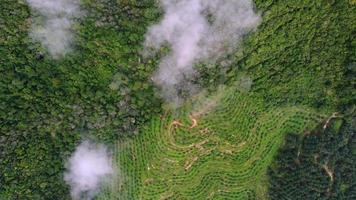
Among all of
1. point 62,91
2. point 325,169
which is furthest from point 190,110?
point 325,169

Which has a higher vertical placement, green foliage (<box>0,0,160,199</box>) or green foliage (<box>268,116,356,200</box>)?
green foliage (<box>0,0,160,199</box>)

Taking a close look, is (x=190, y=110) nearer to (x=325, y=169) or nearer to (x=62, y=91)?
(x=62, y=91)

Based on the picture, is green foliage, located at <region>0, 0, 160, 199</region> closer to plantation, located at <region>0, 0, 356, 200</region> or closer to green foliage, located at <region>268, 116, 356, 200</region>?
plantation, located at <region>0, 0, 356, 200</region>

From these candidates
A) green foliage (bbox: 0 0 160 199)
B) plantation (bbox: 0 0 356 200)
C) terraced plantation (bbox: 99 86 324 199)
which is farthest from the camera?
terraced plantation (bbox: 99 86 324 199)

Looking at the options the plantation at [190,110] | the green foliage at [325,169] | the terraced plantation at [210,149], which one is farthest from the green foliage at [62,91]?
the green foliage at [325,169]

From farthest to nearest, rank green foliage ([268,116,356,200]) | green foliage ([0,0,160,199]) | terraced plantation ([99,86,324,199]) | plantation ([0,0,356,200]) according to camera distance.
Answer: green foliage ([268,116,356,200]) → terraced plantation ([99,86,324,199]) → plantation ([0,0,356,200]) → green foliage ([0,0,160,199])

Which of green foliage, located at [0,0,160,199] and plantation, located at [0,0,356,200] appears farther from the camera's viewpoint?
plantation, located at [0,0,356,200]

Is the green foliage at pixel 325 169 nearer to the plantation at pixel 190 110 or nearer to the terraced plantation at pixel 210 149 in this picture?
the plantation at pixel 190 110

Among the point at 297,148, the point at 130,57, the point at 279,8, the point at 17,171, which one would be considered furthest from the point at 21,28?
the point at 297,148

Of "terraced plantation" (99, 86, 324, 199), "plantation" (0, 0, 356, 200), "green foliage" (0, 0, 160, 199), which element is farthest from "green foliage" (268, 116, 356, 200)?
"green foliage" (0, 0, 160, 199)
